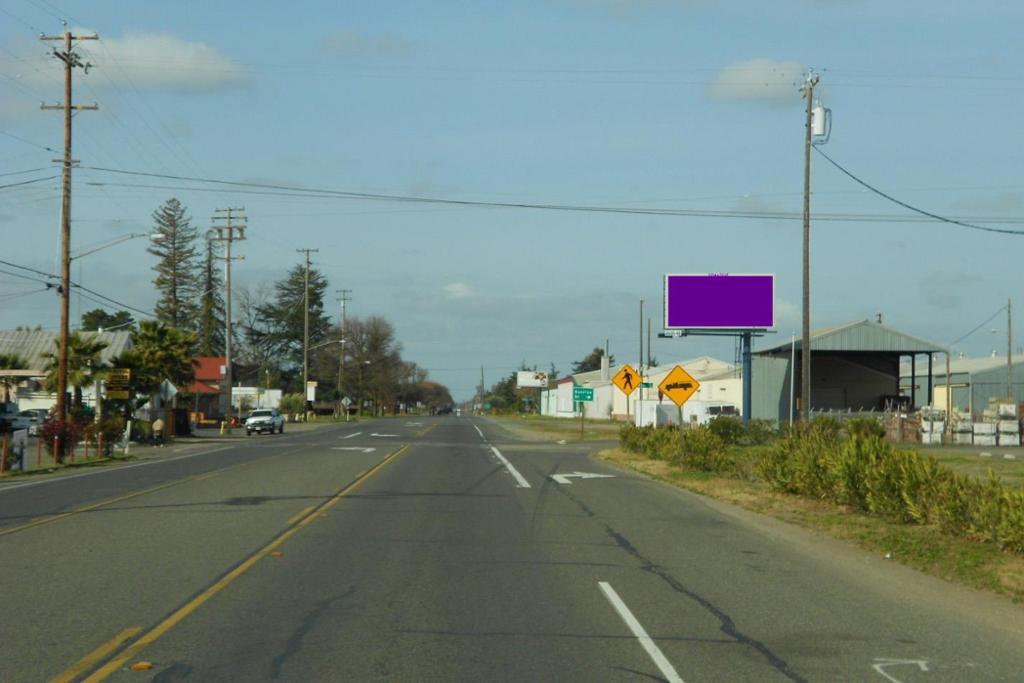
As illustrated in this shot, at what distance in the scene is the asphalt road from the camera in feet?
27.1

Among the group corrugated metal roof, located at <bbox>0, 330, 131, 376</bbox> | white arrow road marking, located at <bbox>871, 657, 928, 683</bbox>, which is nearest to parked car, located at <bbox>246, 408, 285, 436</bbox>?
corrugated metal roof, located at <bbox>0, 330, 131, 376</bbox>

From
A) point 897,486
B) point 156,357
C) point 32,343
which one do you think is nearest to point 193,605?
point 897,486

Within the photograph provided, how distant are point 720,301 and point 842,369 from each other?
23061 millimetres

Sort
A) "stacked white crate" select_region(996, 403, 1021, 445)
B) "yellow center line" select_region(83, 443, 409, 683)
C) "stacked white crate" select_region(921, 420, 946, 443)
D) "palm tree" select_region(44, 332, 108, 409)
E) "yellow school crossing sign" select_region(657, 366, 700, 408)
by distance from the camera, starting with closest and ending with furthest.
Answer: "yellow center line" select_region(83, 443, 409, 683) → "yellow school crossing sign" select_region(657, 366, 700, 408) → "palm tree" select_region(44, 332, 108, 409) → "stacked white crate" select_region(996, 403, 1021, 445) → "stacked white crate" select_region(921, 420, 946, 443)

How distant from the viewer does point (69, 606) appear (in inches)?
404

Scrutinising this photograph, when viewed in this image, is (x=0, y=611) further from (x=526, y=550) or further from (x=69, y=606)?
(x=526, y=550)

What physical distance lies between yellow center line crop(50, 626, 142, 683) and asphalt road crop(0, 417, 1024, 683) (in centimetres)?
3

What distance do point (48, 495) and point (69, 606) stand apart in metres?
13.6

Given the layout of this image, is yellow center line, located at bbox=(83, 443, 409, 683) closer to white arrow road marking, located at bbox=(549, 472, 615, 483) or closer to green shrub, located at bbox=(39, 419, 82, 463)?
white arrow road marking, located at bbox=(549, 472, 615, 483)

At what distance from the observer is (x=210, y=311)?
12525 centimetres

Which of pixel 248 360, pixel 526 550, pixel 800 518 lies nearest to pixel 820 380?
pixel 800 518

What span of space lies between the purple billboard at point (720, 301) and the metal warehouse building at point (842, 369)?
5650 millimetres

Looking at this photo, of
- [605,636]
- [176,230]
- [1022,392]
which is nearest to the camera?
[605,636]

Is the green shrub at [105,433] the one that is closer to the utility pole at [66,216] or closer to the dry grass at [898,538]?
the utility pole at [66,216]
